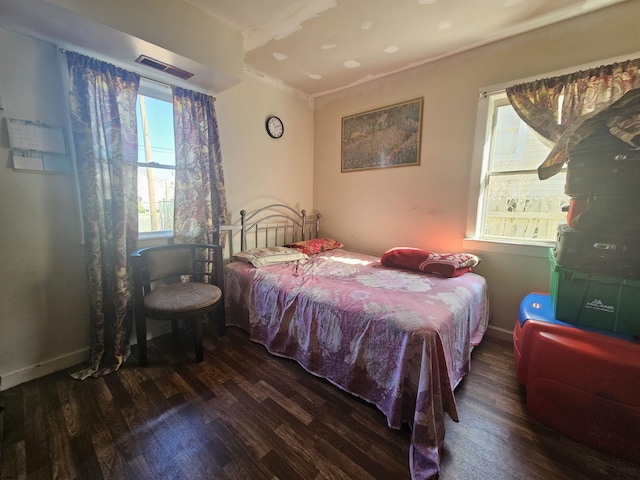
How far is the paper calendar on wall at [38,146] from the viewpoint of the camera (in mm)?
1568

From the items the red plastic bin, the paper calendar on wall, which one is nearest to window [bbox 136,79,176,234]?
the paper calendar on wall

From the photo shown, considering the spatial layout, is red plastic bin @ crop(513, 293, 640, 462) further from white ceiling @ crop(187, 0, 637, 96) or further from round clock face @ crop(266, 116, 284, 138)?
round clock face @ crop(266, 116, 284, 138)

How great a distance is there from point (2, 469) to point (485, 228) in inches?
138

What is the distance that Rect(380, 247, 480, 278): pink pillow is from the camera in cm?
211

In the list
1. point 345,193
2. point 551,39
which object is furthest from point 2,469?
point 551,39

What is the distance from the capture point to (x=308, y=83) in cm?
299

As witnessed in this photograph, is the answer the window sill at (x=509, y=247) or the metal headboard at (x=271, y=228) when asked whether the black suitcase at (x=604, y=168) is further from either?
the metal headboard at (x=271, y=228)

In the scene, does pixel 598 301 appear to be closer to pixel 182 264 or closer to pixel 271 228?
pixel 271 228

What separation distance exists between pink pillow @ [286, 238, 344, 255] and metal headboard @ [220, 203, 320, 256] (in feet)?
0.99

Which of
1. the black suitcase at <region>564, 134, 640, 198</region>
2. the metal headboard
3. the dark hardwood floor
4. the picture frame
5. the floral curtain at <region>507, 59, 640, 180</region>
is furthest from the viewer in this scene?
the metal headboard

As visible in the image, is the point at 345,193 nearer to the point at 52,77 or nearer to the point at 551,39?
the point at 551,39

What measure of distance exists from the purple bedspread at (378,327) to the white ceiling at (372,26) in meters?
1.98

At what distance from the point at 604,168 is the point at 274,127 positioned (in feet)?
9.23

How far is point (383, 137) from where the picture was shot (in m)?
2.88
